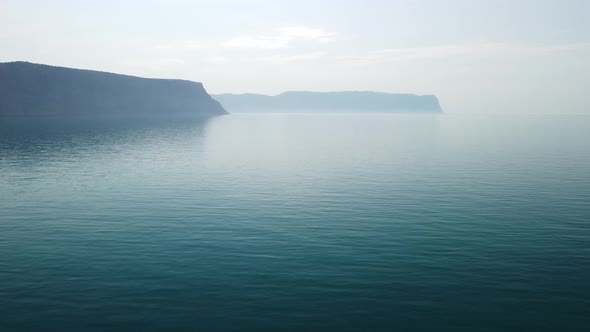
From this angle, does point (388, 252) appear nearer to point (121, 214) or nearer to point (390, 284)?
point (390, 284)

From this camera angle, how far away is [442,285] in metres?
23.4

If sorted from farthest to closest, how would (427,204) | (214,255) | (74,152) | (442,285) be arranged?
(74,152)
(427,204)
(214,255)
(442,285)

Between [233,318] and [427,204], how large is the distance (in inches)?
1127

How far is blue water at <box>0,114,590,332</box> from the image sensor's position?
794 inches

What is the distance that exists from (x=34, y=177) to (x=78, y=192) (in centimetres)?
1469

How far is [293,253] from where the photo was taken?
2847 centimetres

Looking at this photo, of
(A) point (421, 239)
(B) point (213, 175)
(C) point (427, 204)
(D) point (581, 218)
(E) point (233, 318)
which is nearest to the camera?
(E) point (233, 318)

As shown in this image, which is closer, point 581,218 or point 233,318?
point 233,318

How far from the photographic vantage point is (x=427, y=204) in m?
43.3

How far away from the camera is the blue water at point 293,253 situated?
20156mm

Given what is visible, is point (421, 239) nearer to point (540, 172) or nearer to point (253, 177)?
point (253, 177)

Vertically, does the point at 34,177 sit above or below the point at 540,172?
below

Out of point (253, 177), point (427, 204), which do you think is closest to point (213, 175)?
point (253, 177)

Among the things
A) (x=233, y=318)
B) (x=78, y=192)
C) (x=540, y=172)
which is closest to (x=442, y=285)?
(x=233, y=318)
